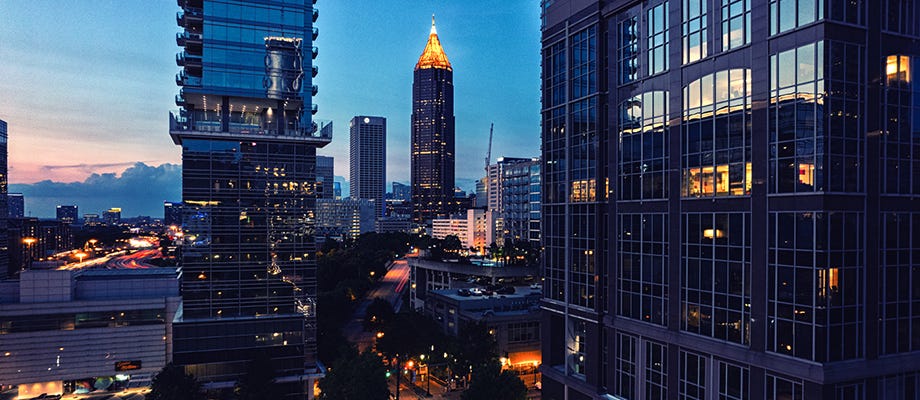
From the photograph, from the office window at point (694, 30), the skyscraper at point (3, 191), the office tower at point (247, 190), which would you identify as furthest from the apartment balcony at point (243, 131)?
the skyscraper at point (3, 191)

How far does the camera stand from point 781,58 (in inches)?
1640

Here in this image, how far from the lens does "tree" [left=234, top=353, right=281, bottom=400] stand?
61.5 meters

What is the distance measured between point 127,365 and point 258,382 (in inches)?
946

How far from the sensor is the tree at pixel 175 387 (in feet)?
192

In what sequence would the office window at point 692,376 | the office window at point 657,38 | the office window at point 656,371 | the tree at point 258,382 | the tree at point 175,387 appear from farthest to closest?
1. the tree at point 258,382
2. the tree at point 175,387
3. the office window at point 657,38
4. the office window at point 656,371
5. the office window at point 692,376

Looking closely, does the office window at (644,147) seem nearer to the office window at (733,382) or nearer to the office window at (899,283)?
the office window at (733,382)

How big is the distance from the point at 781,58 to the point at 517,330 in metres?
62.7

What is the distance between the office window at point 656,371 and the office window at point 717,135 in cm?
1616

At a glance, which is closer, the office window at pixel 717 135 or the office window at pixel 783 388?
the office window at pixel 783 388

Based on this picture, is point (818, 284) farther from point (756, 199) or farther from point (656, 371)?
point (656, 371)

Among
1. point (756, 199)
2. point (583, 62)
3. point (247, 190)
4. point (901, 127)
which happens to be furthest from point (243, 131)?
point (901, 127)

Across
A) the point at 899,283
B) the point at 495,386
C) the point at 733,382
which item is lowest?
the point at 495,386

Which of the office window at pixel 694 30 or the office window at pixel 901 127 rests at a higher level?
the office window at pixel 694 30

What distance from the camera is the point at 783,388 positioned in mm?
41500
